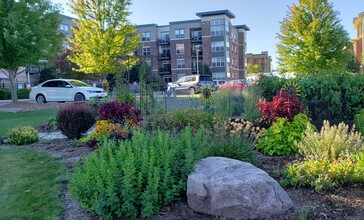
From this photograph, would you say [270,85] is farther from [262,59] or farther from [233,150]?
[262,59]

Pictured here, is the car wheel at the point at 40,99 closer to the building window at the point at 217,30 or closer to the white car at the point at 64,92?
the white car at the point at 64,92

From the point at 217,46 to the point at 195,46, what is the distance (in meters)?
4.38

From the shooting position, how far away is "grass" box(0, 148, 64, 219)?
3.49m

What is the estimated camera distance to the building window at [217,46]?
52031 millimetres

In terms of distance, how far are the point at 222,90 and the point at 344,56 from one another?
1577 centimetres

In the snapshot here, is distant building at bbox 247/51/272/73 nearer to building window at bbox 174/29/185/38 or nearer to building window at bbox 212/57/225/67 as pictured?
building window at bbox 212/57/225/67

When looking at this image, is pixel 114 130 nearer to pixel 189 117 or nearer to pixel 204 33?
pixel 189 117

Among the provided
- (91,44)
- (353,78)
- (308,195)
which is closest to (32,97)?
(91,44)

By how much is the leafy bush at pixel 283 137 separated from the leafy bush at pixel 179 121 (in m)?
1.89

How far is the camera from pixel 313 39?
1994cm

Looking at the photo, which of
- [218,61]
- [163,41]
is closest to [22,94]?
[163,41]

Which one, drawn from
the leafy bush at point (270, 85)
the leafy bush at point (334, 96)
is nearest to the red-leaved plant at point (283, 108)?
the leafy bush at point (334, 96)

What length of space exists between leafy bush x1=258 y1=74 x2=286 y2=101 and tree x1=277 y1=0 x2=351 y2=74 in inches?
506

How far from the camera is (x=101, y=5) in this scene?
66.4ft
